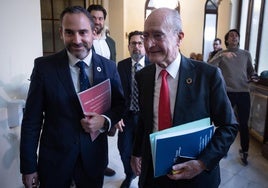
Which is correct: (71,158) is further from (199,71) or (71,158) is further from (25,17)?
(25,17)

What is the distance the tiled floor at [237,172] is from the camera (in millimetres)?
2461

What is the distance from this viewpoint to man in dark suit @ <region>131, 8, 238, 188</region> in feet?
3.29

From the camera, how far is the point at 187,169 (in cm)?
99

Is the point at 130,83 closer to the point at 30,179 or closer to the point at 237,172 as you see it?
the point at 30,179

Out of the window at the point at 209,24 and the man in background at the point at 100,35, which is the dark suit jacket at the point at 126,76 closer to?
the man in background at the point at 100,35

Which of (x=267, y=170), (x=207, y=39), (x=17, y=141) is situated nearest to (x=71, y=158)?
(x=17, y=141)

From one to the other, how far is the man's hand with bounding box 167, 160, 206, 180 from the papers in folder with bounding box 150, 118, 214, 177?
0.02 m

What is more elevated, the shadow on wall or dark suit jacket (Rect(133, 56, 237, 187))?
dark suit jacket (Rect(133, 56, 237, 187))

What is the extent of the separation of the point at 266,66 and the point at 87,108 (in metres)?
3.56

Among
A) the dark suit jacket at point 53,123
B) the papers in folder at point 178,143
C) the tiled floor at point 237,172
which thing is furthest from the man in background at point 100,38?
the papers in folder at point 178,143

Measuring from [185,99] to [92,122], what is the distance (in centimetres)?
45

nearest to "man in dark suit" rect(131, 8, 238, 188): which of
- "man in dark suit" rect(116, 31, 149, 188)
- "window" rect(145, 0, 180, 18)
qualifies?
"man in dark suit" rect(116, 31, 149, 188)

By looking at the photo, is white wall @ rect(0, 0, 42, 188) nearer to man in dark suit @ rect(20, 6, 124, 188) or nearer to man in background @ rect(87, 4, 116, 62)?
man in background @ rect(87, 4, 116, 62)

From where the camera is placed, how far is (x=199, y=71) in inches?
41.7
